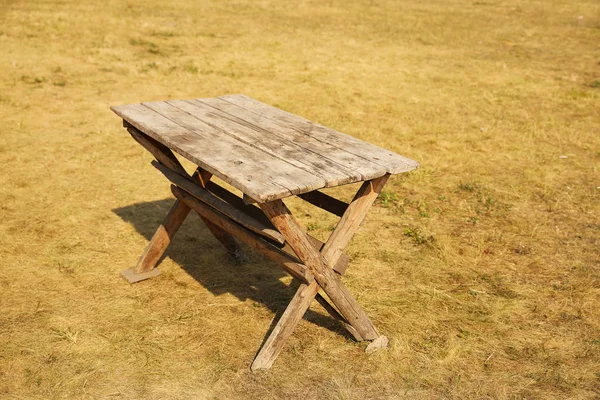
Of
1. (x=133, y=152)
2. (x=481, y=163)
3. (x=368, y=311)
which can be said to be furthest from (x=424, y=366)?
(x=133, y=152)

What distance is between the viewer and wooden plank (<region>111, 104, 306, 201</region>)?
3.03m

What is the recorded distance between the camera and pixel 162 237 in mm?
4605

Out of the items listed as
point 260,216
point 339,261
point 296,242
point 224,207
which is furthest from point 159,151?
point 339,261

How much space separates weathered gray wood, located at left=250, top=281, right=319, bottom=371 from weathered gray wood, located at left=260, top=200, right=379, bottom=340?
90mm

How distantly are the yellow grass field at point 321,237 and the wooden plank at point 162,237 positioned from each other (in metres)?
0.14

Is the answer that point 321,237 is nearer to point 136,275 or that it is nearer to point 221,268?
point 221,268

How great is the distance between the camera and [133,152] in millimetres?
7188

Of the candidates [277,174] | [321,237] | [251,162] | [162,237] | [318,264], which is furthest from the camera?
[321,237]

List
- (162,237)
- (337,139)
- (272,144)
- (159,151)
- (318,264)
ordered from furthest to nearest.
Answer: (162,237) → (159,151) → (337,139) → (272,144) → (318,264)

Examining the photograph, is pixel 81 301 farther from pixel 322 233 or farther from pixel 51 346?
pixel 322 233

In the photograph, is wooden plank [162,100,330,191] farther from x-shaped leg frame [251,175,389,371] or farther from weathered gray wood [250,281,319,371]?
weathered gray wood [250,281,319,371]

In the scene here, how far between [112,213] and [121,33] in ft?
26.7

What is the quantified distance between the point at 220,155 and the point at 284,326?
1038 millimetres

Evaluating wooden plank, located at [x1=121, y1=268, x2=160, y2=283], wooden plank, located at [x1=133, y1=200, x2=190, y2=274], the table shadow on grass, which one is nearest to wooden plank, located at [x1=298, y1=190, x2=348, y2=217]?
the table shadow on grass
